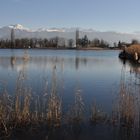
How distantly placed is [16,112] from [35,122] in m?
0.55

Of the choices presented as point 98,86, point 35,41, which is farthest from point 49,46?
point 98,86

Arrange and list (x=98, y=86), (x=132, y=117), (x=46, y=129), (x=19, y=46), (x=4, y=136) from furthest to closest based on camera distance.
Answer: (x=19, y=46), (x=98, y=86), (x=132, y=117), (x=46, y=129), (x=4, y=136)

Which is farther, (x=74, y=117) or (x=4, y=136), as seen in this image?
(x=74, y=117)

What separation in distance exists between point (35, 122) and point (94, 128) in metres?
1.50

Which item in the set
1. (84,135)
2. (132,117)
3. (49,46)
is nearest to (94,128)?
(84,135)

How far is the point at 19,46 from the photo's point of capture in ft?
389

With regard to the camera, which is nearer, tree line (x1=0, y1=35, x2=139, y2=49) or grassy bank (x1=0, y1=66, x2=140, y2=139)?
grassy bank (x1=0, y1=66, x2=140, y2=139)

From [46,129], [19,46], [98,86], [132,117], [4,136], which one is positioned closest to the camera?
[4,136]

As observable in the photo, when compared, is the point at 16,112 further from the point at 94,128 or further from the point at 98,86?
the point at 98,86

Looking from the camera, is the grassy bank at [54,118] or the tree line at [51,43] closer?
the grassy bank at [54,118]

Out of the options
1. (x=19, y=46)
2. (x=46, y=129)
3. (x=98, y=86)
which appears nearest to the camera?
(x=46, y=129)

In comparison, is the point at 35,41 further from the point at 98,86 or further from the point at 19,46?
the point at 98,86

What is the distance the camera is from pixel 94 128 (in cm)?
814

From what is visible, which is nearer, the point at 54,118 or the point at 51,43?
the point at 54,118
